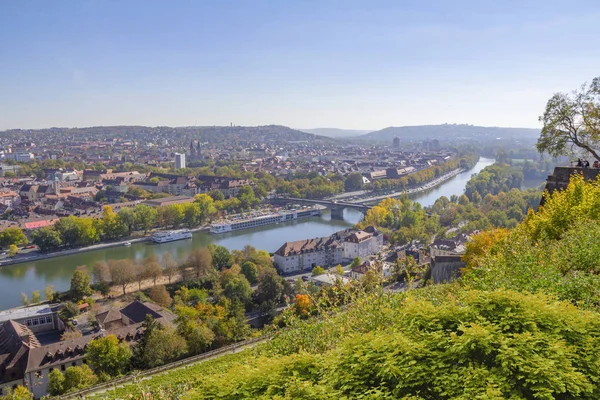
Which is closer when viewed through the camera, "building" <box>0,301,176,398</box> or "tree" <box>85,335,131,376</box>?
"tree" <box>85,335,131,376</box>

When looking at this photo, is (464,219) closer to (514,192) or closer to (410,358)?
(514,192)

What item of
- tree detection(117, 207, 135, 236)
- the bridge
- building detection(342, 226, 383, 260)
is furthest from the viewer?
the bridge

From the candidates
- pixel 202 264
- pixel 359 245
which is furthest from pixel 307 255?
pixel 202 264

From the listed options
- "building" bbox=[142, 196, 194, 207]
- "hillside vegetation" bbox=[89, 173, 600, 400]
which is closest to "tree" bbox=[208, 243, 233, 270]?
"hillside vegetation" bbox=[89, 173, 600, 400]

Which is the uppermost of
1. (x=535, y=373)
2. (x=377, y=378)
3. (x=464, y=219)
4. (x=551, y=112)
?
(x=551, y=112)

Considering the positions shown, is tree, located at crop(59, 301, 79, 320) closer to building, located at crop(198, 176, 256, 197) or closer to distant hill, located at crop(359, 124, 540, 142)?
building, located at crop(198, 176, 256, 197)

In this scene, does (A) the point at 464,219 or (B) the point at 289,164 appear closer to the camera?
(A) the point at 464,219

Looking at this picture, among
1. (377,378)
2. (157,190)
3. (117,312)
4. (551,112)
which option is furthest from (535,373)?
(157,190)
